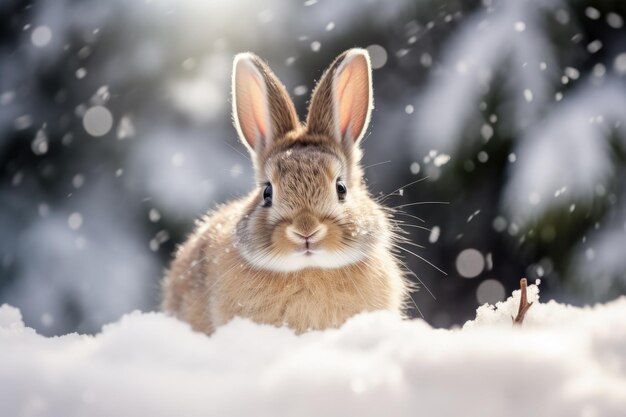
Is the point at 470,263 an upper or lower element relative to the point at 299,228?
lower

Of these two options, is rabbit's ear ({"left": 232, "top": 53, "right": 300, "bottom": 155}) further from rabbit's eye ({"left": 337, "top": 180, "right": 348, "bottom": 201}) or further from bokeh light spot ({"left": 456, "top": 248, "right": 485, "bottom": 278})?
bokeh light spot ({"left": 456, "top": 248, "right": 485, "bottom": 278})

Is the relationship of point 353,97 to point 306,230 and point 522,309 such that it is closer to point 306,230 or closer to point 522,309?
point 306,230

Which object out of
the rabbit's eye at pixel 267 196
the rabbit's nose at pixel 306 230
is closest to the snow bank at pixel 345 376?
the rabbit's nose at pixel 306 230

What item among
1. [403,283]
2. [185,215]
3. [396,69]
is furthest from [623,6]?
[185,215]

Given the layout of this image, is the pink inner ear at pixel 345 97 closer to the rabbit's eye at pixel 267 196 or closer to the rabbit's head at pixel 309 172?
the rabbit's head at pixel 309 172

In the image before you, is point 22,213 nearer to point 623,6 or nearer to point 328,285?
point 328,285

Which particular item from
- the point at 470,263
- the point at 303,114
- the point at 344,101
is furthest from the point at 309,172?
the point at 470,263
